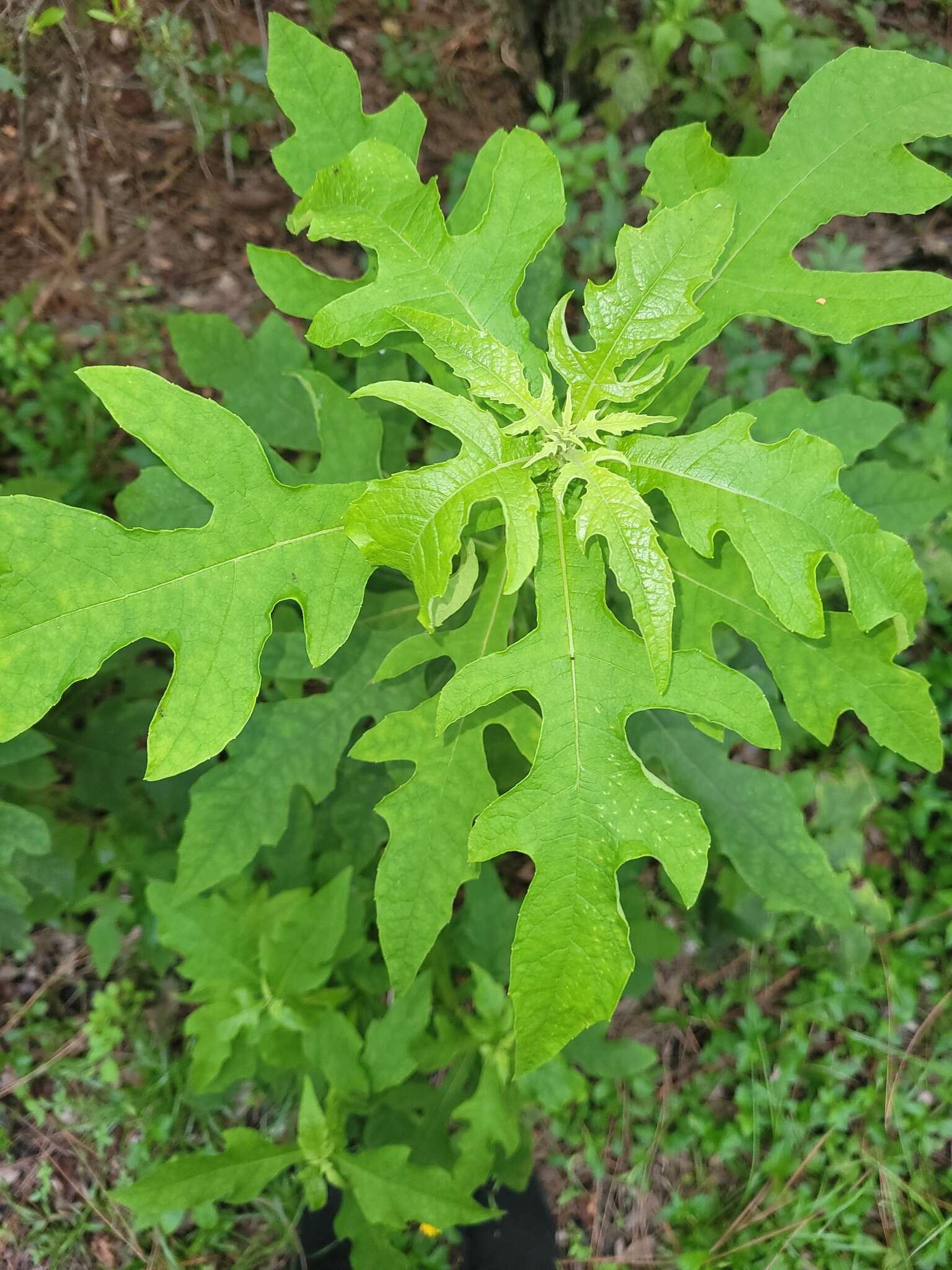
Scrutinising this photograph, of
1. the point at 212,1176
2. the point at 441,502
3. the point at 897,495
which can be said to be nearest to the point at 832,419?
the point at 897,495

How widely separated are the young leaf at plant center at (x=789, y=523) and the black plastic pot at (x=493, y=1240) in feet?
8.70

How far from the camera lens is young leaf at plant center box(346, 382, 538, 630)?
141 cm

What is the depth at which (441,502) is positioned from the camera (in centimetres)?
144

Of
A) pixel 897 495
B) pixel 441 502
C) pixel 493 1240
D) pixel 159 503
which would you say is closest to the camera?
pixel 441 502

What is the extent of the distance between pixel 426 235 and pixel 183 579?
0.81 m

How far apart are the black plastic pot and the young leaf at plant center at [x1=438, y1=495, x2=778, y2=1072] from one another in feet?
7.34

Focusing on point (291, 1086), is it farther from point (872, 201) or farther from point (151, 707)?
point (872, 201)

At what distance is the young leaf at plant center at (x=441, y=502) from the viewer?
1413 mm

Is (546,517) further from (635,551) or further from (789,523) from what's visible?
(789,523)

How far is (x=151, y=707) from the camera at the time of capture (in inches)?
119

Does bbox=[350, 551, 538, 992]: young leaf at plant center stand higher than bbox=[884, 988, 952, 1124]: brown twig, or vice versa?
bbox=[350, 551, 538, 992]: young leaf at plant center

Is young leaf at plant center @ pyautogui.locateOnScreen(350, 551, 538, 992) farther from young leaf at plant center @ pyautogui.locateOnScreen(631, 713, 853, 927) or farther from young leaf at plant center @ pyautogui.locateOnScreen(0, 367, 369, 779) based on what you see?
young leaf at plant center @ pyautogui.locateOnScreen(631, 713, 853, 927)

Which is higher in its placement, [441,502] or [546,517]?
[441,502]

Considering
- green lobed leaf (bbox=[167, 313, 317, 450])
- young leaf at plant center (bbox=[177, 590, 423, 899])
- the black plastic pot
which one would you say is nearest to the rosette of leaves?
young leaf at plant center (bbox=[177, 590, 423, 899])
